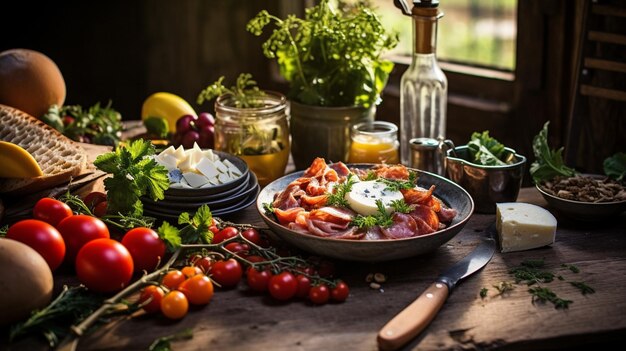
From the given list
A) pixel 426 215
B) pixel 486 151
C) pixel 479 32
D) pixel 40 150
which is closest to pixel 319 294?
pixel 426 215

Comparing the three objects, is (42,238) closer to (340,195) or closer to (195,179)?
(195,179)

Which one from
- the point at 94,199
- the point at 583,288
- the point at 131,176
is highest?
the point at 131,176

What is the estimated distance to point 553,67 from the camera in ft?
10.5

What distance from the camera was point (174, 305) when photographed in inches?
68.2

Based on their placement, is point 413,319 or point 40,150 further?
point 40,150

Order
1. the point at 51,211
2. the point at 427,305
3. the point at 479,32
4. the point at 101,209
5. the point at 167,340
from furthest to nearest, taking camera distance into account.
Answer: the point at 479,32 → the point at 101,209 → the point at 51,211 → the point at 427,305 → the point at 167,340

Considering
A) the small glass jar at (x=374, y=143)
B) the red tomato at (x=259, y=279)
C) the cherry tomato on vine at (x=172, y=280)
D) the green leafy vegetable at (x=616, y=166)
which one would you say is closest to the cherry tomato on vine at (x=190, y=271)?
the cherry tomato on vine at (x=172, y=280)

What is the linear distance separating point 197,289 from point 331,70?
3.53 ft

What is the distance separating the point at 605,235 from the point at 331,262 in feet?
2.62

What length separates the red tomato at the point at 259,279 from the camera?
187 centimetres

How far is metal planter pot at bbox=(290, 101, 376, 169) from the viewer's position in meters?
2.60

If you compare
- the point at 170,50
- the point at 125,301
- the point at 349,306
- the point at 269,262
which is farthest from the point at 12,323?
the point at 170,50

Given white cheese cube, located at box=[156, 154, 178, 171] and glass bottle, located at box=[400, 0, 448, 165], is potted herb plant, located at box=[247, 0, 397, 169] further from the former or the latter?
white cheese cube, located at box=[156, 154, 178, 171]

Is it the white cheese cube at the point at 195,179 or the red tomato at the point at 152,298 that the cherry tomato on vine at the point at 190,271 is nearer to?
the red tomato at the point at 152,298
